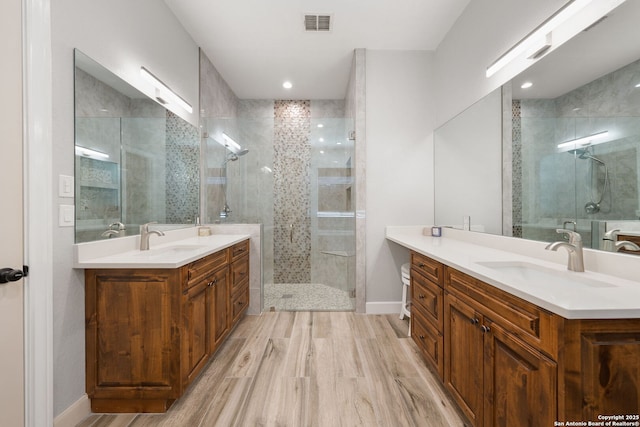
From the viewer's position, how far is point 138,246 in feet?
6.70

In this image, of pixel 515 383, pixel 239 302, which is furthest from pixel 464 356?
pixel 239 302

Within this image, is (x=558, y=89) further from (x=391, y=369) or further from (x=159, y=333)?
(x=159, y=333)

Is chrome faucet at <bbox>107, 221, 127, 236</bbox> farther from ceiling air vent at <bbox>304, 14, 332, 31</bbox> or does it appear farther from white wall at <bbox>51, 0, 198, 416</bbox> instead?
ceiling air vent at <bbox>304, 14, 332, 31</bbox>

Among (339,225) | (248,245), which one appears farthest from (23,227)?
(339,225)

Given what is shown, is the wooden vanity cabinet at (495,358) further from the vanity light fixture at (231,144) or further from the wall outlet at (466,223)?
the vanity light fixture at (231,144)

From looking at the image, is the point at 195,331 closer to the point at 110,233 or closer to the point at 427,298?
the point at 110,233

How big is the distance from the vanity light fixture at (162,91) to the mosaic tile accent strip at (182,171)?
0.14 m

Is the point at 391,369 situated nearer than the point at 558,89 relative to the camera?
No

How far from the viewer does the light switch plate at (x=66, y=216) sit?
4.78 feet

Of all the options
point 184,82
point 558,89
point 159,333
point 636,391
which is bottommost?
point 159,333

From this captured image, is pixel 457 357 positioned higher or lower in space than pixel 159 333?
lower

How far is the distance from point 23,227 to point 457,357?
2292mm

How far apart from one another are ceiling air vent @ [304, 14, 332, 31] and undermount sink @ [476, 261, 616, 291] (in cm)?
258

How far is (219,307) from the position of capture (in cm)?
→ 221
